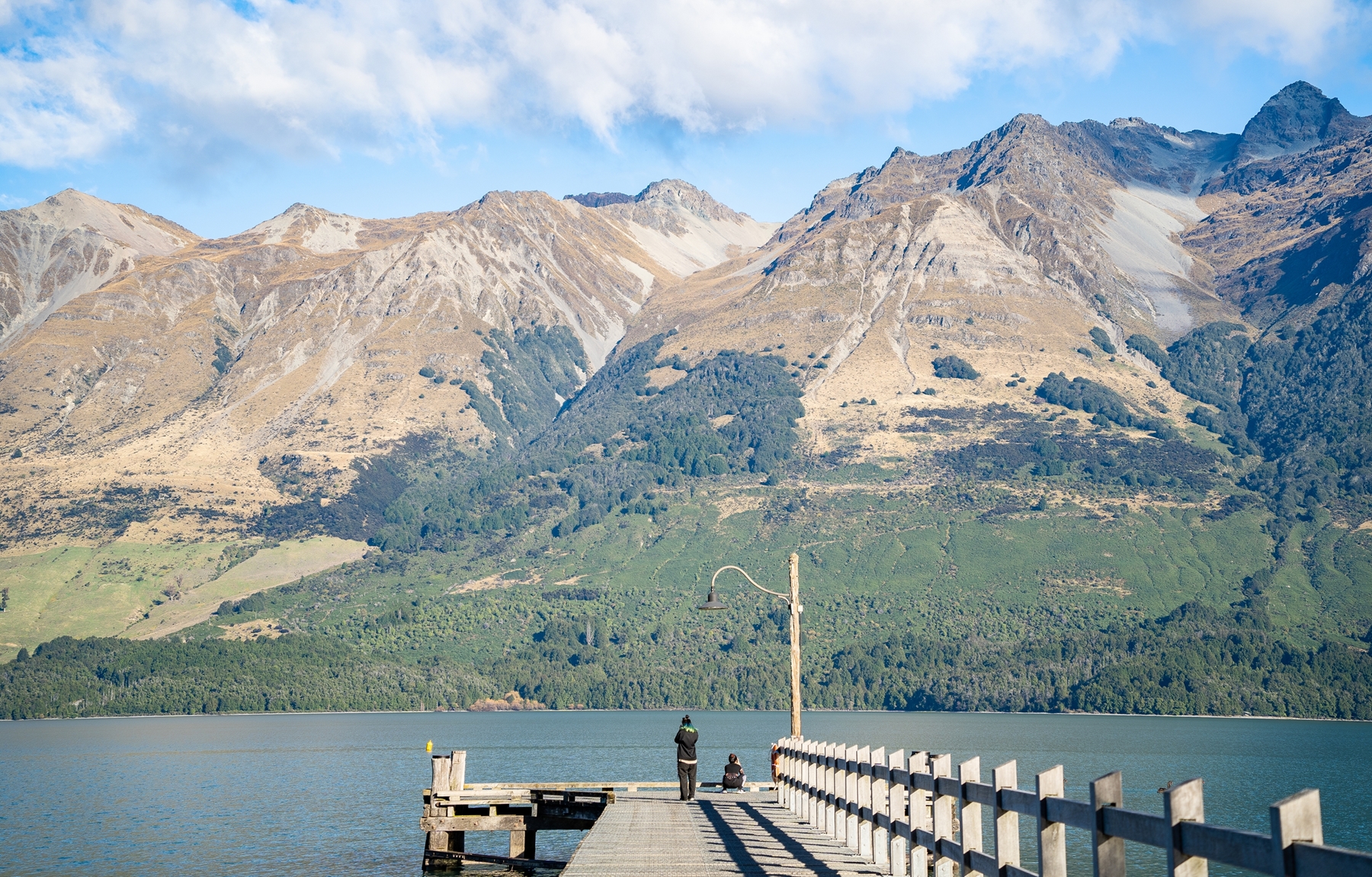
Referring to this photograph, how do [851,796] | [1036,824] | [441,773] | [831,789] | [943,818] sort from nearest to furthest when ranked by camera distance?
[1036,824] → [943,818] → [851,796] → [831,789] → [441,773]

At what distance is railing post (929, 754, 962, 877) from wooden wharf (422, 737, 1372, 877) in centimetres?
2

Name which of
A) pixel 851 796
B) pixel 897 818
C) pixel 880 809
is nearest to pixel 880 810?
pixel 880 809

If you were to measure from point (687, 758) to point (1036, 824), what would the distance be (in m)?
26.2

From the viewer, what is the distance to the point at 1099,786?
1113 centimetres

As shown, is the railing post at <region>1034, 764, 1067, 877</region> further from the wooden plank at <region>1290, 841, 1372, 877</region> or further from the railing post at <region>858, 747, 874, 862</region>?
the railing post at <region>858, 747, 874, 862</region>

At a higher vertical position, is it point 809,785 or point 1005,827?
point 1005,827

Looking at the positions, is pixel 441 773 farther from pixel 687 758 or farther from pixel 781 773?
pixel 781 773

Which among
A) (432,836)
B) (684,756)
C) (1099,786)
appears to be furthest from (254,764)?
(1099,786)

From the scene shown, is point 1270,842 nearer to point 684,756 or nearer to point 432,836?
point 684,756

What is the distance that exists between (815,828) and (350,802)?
77271 millimetres

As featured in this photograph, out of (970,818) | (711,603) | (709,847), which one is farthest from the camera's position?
(711,603)

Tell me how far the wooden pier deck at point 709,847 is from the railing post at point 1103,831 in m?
9.31

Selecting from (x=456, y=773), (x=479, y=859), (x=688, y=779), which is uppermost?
(x=688, y=779)

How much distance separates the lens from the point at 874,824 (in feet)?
69.4
